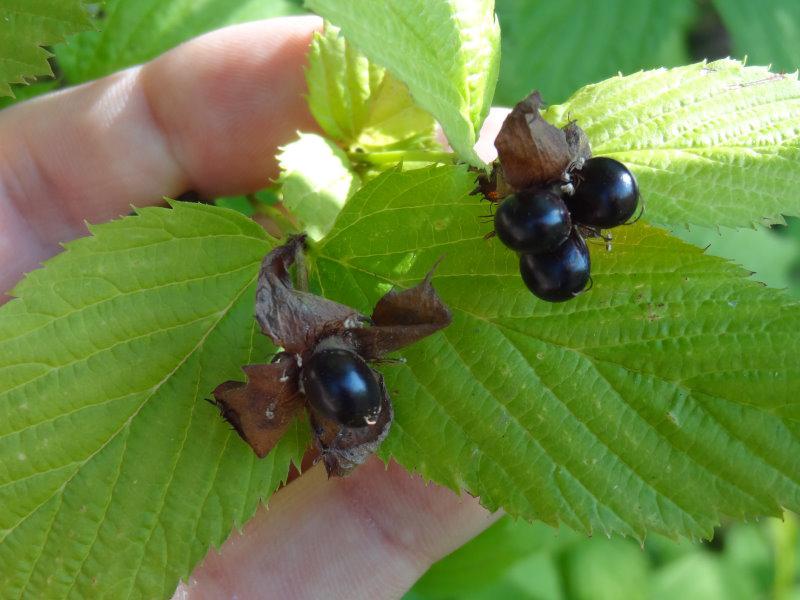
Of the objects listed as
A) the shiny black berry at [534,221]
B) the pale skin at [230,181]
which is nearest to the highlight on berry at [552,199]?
the shiny black berry at [534,221]

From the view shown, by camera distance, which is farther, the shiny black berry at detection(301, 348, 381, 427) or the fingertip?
the fingertip

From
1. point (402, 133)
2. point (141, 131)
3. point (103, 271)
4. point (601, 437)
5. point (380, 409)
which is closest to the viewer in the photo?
point (380, 409)

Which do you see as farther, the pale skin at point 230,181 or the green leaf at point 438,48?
the pale skin at point 230,181

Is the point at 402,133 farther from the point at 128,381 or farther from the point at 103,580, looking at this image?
the point at 103,580

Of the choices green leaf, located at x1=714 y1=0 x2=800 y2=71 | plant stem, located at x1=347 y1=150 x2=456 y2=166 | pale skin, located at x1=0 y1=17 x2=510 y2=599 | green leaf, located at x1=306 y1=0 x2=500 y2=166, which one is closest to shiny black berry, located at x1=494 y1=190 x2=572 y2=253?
green leaf, located at x1=306 y1=0 x2=500 y2=166

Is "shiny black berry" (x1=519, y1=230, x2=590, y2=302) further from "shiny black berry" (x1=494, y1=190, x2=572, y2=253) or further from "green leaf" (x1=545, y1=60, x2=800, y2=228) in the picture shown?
"green leaf" (x1=545, y1=60, x2=800, y2=228)

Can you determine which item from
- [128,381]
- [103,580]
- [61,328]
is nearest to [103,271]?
[61,328]

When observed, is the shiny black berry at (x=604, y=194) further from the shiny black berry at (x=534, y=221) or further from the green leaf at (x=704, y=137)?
the green leaf at (x=704, y=137)
